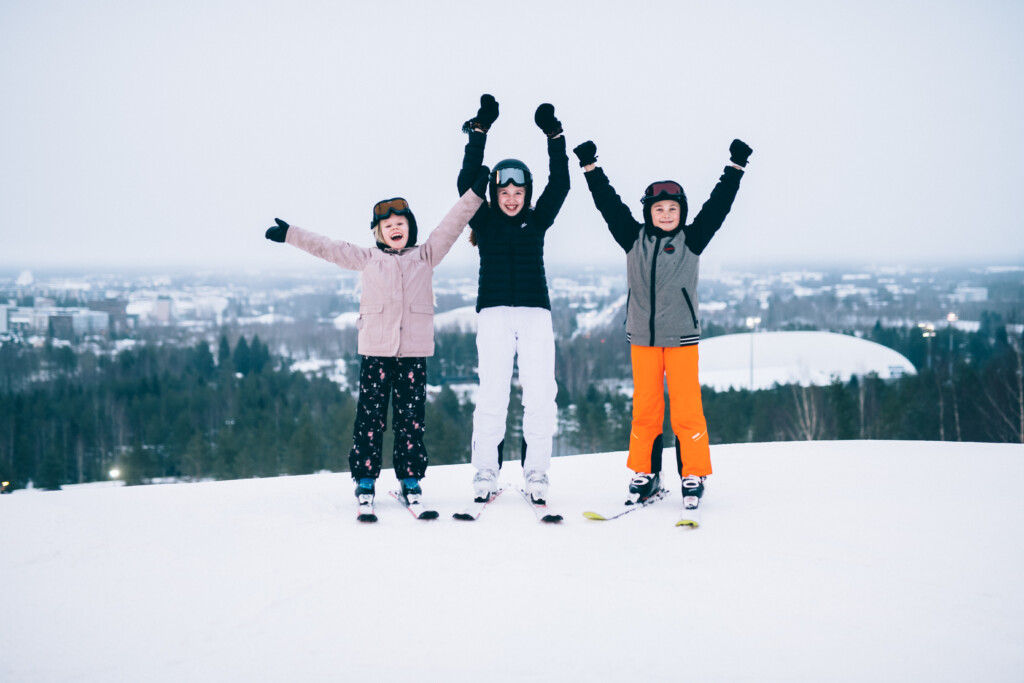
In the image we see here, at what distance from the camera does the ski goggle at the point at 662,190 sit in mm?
4199

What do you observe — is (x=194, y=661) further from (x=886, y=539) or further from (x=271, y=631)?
(x=886, y=539)

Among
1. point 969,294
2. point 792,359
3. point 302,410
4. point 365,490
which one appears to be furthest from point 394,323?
point 969,294

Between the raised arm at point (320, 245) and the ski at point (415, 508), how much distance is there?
1425 millimetres

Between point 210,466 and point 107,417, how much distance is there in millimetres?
14173

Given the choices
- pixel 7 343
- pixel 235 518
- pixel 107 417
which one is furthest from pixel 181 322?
pixel 235 518

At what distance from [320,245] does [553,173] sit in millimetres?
1439

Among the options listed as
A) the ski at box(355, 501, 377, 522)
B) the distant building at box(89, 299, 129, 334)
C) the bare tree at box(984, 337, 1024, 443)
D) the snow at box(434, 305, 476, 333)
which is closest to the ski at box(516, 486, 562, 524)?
the ski at box(355, 501, 377, 522)

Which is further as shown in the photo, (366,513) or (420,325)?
(420,325)

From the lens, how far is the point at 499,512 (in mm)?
4098

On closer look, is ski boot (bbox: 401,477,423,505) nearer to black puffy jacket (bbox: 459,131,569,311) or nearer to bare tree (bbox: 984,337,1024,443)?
black puffy jacket (bbox: 459,131,569,311)

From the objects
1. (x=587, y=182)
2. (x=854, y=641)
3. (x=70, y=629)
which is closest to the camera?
(x=854, y=641)

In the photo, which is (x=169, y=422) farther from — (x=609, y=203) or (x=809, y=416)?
(x=609, y=203)

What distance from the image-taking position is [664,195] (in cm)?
418

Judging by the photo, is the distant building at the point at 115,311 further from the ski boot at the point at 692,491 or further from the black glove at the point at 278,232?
the ski boot at the point at 692,491
